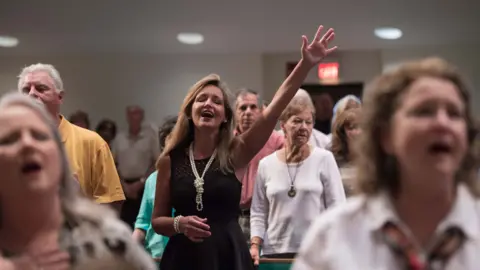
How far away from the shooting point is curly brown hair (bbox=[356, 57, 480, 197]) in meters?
1.21

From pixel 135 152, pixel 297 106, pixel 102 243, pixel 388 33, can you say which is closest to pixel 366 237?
pixel 102 243

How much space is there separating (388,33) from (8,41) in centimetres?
321

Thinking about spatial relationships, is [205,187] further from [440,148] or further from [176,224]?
[440,148]

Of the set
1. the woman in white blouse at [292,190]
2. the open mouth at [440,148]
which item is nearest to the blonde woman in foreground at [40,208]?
the open mouth at [440,148]

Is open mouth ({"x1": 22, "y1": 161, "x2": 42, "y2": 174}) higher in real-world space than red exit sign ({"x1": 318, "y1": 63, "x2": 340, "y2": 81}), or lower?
lower

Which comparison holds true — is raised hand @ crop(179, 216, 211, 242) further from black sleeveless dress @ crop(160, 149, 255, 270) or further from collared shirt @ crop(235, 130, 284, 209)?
collared shirt @ crop(235, 130, 284, 209)

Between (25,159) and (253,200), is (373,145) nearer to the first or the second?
(25,159)

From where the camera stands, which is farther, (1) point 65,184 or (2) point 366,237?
(1) point 65,184

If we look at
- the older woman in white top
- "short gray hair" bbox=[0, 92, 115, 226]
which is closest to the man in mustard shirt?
"short gray hair" bbox=[0, 92, 115, 226]

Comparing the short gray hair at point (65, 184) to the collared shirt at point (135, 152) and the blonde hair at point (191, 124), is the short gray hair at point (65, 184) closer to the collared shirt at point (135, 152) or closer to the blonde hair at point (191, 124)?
the blonde hair at point (191, 124)

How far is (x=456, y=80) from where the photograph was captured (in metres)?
1.20

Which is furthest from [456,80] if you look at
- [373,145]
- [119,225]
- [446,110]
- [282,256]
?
[282,256]

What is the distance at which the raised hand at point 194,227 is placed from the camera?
7.22 ft

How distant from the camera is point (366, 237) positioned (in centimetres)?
118
